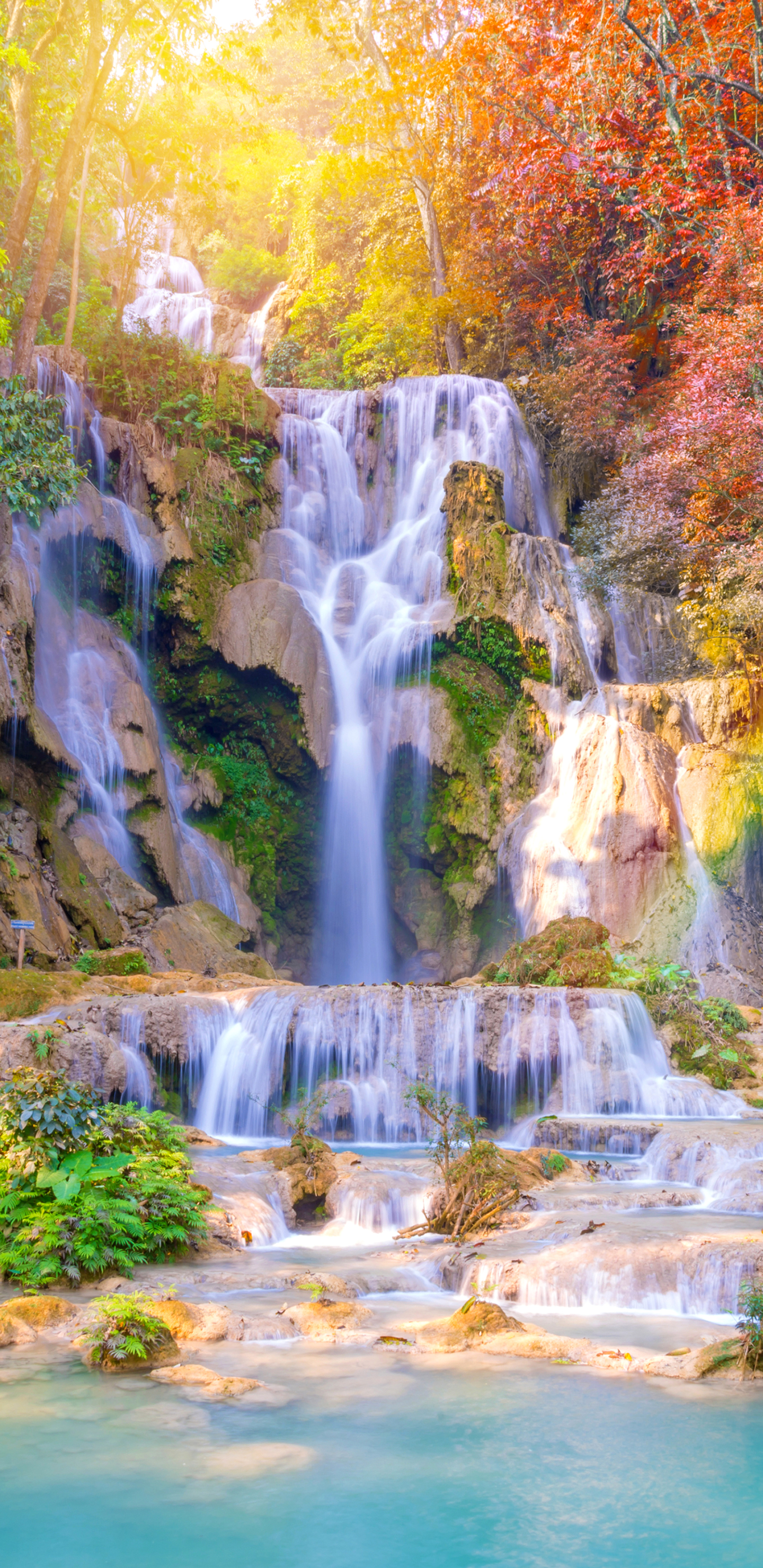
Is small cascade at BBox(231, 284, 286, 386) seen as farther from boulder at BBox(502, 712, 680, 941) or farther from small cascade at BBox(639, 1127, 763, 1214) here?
small cascade at BBox(639, 1127, 763, 1214)

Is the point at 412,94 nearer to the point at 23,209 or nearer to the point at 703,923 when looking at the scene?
the point at 23,209

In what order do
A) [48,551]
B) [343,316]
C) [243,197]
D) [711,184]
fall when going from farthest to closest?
[243,197]
[343,316]
[711,184]
[48,551]

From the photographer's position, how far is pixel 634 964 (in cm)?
1334

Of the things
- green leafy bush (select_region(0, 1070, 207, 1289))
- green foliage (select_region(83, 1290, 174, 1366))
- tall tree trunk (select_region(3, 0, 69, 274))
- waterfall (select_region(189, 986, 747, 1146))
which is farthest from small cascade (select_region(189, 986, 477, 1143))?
tall tree trunk (select_region(3, 0, 69, 274))

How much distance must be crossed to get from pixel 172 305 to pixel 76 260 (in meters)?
13.3

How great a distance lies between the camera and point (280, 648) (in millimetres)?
18547

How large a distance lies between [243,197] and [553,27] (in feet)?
50.6

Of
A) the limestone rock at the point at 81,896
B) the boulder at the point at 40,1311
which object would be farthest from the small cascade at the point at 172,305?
the boulder at the point at 40,1311

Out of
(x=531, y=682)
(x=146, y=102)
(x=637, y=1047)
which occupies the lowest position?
(x=637, y=1047)

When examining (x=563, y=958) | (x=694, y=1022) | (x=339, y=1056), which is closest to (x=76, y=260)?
(x=563, y=958)

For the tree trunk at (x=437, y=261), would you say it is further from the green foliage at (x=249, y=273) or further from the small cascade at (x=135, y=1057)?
the small cascade at (x=135, y=1057)

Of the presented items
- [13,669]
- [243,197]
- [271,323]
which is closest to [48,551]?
[13,669]

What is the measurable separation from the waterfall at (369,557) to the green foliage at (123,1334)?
526 inches

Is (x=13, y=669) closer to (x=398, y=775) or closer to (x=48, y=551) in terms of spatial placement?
(x=48, y=551)
